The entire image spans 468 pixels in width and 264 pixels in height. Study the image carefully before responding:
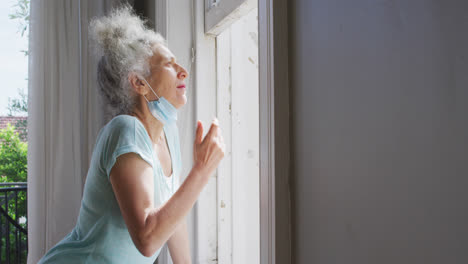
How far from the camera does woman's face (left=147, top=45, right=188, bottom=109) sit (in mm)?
982

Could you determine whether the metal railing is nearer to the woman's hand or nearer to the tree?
the tree

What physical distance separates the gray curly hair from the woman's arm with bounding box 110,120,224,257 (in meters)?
0.32

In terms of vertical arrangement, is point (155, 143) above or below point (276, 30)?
below

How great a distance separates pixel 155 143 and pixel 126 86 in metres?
0.21

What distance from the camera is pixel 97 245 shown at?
0.86 meters

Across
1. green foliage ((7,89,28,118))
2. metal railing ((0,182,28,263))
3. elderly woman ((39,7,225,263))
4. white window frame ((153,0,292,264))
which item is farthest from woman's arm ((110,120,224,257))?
metal railing ((0,182,28,263))

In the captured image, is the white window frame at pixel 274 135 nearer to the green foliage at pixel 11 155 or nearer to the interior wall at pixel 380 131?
the interior wall at pixel 380 131

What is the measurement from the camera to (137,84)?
1.00 meters

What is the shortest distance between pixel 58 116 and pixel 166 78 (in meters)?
1.10

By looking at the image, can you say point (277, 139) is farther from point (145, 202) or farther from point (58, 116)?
point (58, 116)

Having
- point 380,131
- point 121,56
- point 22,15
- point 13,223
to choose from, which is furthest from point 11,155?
point 380,131

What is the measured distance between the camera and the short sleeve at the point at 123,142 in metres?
0.78

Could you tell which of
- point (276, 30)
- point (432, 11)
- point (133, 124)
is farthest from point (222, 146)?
point (432, 11)

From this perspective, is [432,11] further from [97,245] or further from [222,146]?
[97,245]
